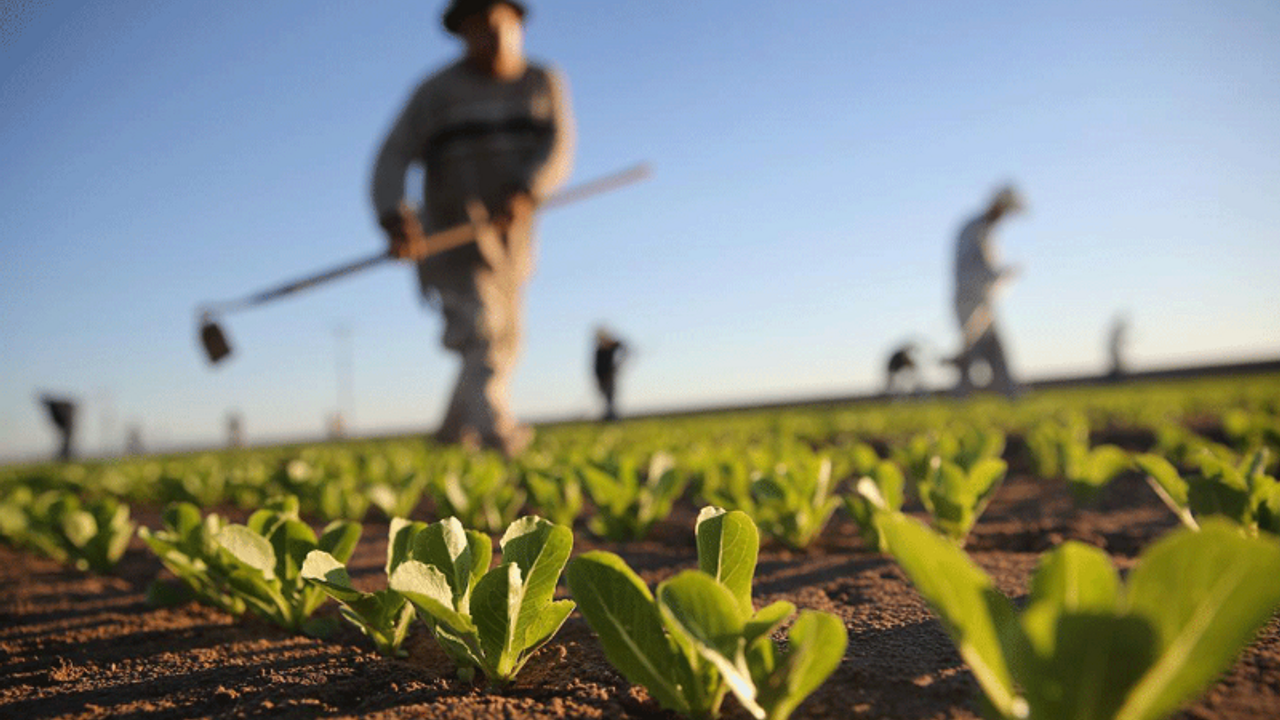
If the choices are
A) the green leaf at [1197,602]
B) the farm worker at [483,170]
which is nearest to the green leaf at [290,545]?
the green leaf at [1197,602]

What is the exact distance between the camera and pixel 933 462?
1.89 metres

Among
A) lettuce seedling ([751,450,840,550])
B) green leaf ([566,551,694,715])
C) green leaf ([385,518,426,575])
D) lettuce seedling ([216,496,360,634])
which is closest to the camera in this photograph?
green leaf ([566,551,694,715])

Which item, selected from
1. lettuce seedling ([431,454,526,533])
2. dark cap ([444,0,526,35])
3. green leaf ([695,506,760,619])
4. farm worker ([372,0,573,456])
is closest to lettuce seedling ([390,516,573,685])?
green leaf ([695,506,760,619])

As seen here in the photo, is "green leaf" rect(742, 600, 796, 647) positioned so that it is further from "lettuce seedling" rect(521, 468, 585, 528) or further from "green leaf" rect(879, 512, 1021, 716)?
"lettuce seedling" rect(521, 468, 585, 528)

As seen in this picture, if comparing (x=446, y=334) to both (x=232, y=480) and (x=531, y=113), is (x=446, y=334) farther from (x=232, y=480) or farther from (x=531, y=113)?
(x=232, y=480)

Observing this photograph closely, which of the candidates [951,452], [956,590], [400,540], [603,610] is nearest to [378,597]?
[400,540]

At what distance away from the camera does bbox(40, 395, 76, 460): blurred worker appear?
1327 centimetres

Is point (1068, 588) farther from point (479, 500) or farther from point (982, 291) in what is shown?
point (982, 291)

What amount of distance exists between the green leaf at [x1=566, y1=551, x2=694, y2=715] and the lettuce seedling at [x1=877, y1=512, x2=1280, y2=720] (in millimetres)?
375

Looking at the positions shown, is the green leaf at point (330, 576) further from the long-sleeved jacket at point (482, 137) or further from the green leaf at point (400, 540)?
the long-sleeved jacket at point (482, 137)

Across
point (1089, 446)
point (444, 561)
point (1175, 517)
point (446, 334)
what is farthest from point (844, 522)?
point (446, 334)

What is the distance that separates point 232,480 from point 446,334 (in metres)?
2.44

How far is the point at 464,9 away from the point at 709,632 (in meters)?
6.17

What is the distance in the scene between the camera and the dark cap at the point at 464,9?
5.67 metres
